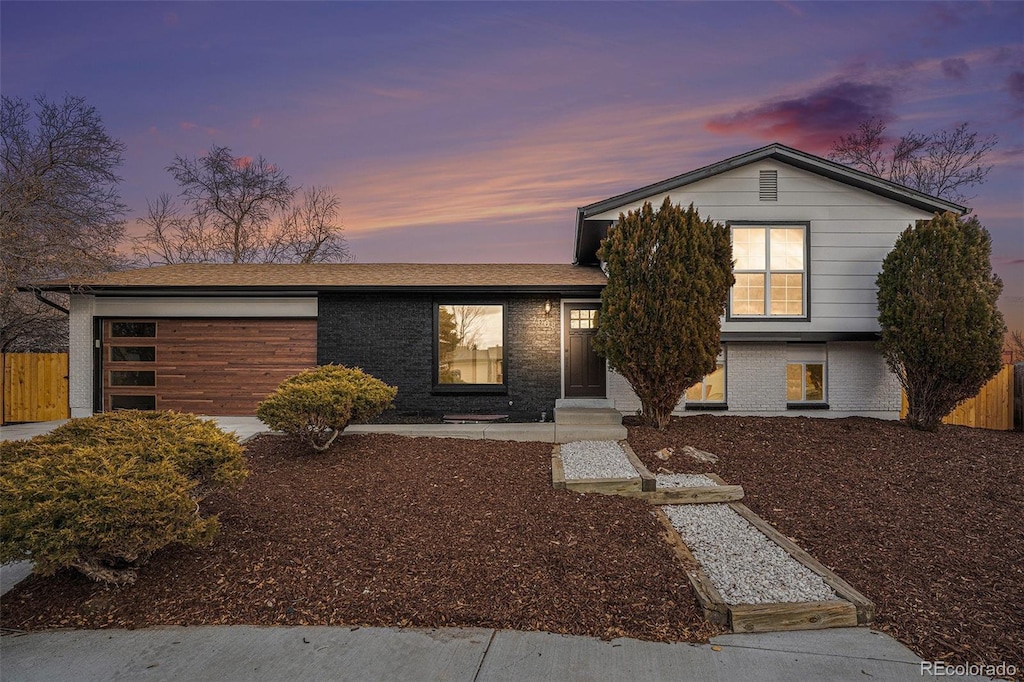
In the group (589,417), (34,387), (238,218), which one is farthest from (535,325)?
(238,218)

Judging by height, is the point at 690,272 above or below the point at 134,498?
above

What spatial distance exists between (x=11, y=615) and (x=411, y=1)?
9.53m

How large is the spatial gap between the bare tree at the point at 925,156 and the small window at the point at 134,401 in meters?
23.8

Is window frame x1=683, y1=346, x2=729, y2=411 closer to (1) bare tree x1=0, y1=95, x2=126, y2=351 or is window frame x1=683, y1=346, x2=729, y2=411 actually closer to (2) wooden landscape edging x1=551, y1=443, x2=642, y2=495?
(2) wooden landscape edging x1=551, y1=443, x2=642, y2=495

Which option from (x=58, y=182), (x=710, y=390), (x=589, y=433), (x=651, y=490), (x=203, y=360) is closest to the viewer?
(x=651, y=490)

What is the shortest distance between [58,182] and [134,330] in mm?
4297

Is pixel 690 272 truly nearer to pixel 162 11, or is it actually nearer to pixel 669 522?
pixel 669 522

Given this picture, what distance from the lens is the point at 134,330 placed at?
37.7 ft

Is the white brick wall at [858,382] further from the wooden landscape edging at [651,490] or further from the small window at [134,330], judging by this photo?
the small window at [134,330]

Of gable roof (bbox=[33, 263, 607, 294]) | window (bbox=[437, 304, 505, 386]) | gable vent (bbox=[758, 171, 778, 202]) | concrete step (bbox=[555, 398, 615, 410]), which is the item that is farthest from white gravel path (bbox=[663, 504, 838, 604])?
gable vent (bbox=[758, 171, 778, 202])

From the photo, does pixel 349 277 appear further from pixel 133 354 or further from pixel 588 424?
pixel 588 424

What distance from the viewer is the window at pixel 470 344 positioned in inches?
440

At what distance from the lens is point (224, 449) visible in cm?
434

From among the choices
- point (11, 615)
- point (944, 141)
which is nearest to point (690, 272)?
point (11, 615)
